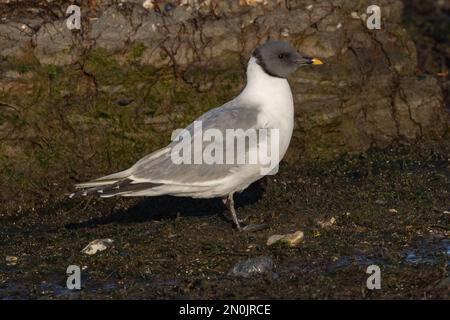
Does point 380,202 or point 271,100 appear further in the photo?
→ point 380,202

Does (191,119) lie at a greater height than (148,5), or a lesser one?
lesser

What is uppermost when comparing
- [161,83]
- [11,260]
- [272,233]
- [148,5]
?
[148,5]

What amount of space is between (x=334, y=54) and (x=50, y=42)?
255 cm

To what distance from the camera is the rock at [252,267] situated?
623cm

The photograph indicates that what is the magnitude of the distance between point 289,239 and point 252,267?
2.04 feet

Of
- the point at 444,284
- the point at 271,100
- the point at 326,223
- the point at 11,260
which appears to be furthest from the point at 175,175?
the point at 444,284

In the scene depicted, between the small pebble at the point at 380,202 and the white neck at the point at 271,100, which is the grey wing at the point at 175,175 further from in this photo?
the small pebble at the point at 380,202

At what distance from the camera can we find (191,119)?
8695 millimetres

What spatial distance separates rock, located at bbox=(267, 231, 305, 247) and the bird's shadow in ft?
3.37

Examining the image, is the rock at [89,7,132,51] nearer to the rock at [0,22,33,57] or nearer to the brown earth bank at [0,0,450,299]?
the brown earth bank at [0,0,450,299]

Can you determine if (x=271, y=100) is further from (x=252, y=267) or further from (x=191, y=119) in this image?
(x=252, y=267)

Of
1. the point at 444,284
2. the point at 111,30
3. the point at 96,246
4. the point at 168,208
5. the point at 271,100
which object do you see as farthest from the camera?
the point at 111,30
